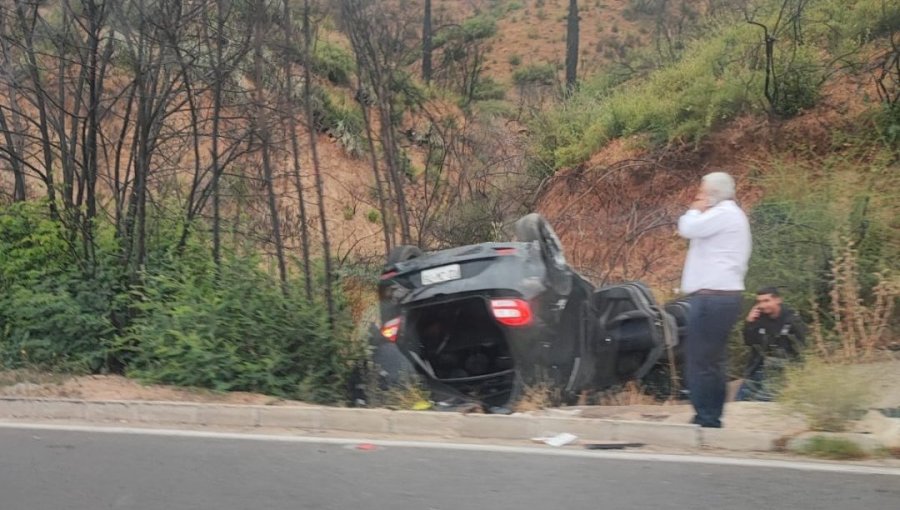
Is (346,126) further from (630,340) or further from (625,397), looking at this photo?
(625,397)

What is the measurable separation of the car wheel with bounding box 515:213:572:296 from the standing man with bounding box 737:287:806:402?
81.3 inches

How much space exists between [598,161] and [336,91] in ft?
42.3

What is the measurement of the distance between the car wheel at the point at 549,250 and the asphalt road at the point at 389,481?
1803mm

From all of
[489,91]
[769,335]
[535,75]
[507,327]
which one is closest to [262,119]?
[507,327]

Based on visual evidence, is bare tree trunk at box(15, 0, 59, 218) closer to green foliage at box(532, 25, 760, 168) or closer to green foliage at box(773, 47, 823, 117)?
green foliage at box(532, 25, 760, 168)

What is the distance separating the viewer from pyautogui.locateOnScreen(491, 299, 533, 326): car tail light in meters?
6.69

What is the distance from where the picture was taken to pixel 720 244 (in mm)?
6098

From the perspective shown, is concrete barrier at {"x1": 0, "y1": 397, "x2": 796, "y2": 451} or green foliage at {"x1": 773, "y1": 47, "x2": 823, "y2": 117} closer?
concrete barrier at {"x1": 0, "y1": 397, "x2": 796, "y2": 451}

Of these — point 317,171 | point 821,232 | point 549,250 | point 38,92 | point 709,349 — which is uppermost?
point 38,92

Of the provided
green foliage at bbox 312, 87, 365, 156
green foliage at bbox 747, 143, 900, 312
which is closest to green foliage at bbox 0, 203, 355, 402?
green foliage at bbox 747, 143, 900, 312

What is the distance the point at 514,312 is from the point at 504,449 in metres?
1.12

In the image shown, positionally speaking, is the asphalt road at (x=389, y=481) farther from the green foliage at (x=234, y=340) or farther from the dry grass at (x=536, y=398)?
the green foliage at (x=234, y=340)

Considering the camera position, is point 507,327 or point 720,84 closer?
point 507,327

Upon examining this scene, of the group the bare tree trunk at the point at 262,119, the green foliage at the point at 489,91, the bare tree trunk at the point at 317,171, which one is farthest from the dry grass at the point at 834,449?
the green foliage at the point at 489,91
